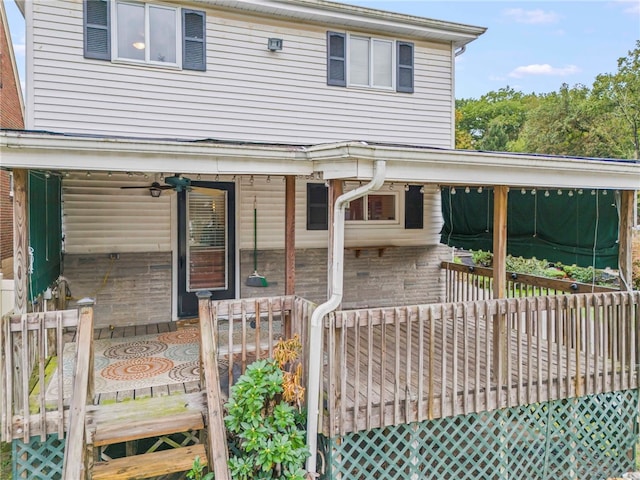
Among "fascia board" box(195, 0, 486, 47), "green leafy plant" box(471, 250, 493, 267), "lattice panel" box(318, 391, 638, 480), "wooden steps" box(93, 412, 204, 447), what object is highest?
"fascia board" box(195, 0, 486, 47)

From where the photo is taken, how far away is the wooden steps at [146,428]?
3494 millimetres

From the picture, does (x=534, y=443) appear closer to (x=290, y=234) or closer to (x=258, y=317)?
(x=258, y=317)

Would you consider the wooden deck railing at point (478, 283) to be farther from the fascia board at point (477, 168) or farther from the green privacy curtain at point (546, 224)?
the fascia board at point (477, 168)

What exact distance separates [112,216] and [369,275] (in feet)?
Result: 14.6

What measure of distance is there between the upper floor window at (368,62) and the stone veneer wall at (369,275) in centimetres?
304

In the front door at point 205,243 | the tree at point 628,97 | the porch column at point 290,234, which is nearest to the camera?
the porch column at point 290,234

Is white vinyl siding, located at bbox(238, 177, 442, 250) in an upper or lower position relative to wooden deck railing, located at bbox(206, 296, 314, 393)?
upper

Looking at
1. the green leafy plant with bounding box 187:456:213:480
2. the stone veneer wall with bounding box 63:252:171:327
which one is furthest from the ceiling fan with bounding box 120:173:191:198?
the green leafy plant with bounding box 187:456:213:480

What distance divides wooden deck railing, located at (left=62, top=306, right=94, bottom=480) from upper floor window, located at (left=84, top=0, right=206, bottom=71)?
451 centimetres

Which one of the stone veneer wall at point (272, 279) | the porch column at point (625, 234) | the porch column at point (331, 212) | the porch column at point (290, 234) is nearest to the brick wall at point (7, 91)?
the stone veneer wall at point (272, 279)

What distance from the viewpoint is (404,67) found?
8109 mm

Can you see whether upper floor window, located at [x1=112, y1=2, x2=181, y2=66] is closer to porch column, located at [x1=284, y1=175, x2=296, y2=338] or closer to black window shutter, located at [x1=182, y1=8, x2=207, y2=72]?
black window shutter, located at [x1=182, y1=8, x2=207, y2=72]

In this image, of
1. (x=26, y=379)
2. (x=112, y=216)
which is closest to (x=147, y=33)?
(x=112, y=216)

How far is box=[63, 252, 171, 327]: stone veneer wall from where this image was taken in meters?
6.40
